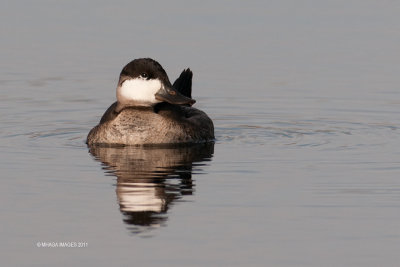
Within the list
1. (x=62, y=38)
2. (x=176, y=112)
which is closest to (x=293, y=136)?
(x=176, y=112)

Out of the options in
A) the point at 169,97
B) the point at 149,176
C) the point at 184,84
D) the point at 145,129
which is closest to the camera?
the point at 149,176

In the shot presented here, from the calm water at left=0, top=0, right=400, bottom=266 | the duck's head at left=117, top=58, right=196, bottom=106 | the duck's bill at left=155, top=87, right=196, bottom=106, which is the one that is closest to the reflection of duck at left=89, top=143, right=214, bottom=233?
the calm water at left=0, top=0, right=400, bottom=266

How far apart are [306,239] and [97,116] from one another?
26.2 feet

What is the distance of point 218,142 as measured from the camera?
1530 cm

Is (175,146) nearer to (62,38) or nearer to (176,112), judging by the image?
(176,112)

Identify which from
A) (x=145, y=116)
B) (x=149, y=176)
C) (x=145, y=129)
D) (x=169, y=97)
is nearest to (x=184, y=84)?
(x=169, y=97)

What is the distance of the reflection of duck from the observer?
1059 cm

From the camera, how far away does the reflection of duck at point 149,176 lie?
34.7 ft

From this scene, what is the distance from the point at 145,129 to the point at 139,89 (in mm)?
551

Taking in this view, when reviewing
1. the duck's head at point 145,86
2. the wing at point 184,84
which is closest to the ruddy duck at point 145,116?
the duck's head at point 145,86

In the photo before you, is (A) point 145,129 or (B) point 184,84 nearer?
(A) point 145,129

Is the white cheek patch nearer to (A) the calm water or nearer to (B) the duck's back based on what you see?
(B) the duck's back

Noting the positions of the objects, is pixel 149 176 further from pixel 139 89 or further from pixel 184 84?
pixel 184 84

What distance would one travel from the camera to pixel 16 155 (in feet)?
45.8
